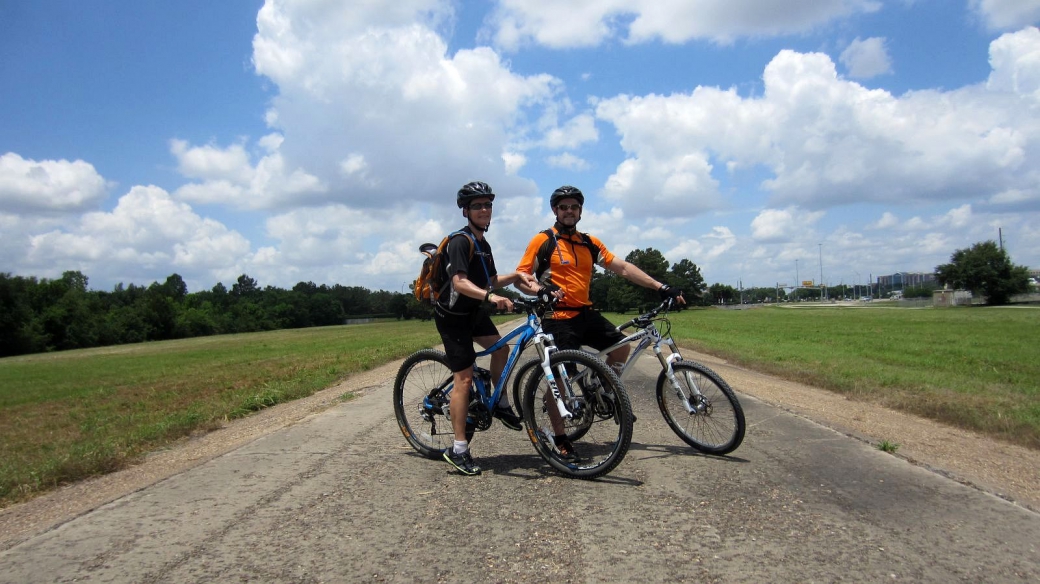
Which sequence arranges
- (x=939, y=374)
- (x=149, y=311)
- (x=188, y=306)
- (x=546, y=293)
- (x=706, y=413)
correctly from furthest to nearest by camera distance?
1. (x=188, y=306)
2. (x=149, y=311)
3. (x=939, y=374)
4. (x=706, y=413)
5. (x=546, y=293)

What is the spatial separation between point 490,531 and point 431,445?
1.98m

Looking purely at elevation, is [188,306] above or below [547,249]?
above

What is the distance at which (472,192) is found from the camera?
454 cm

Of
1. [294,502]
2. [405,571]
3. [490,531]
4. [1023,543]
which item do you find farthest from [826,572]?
[294,502]

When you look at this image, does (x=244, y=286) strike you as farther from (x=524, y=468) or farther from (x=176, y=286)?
(x=524, y=468)

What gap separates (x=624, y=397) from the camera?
13.1 ft

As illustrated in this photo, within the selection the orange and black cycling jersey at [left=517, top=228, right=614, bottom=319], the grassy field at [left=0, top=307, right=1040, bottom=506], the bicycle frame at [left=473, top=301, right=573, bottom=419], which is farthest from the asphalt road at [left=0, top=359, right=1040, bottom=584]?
the grassy field at [left=0, top=307, right=1040, bottom=506]

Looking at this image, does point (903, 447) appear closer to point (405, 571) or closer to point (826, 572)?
point (826, 572)

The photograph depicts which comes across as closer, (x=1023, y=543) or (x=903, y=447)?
(x=1023, y=543)

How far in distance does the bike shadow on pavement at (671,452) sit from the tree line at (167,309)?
14.3 meters

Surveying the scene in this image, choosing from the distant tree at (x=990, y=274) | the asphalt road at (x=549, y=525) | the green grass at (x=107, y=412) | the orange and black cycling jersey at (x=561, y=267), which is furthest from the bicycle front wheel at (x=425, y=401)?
the distant tree at (x=990, y=274)

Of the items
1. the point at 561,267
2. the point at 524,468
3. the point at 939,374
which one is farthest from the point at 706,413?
the point at 939,374

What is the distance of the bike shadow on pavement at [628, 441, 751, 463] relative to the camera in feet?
15.2

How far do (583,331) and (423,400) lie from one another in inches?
59.5
